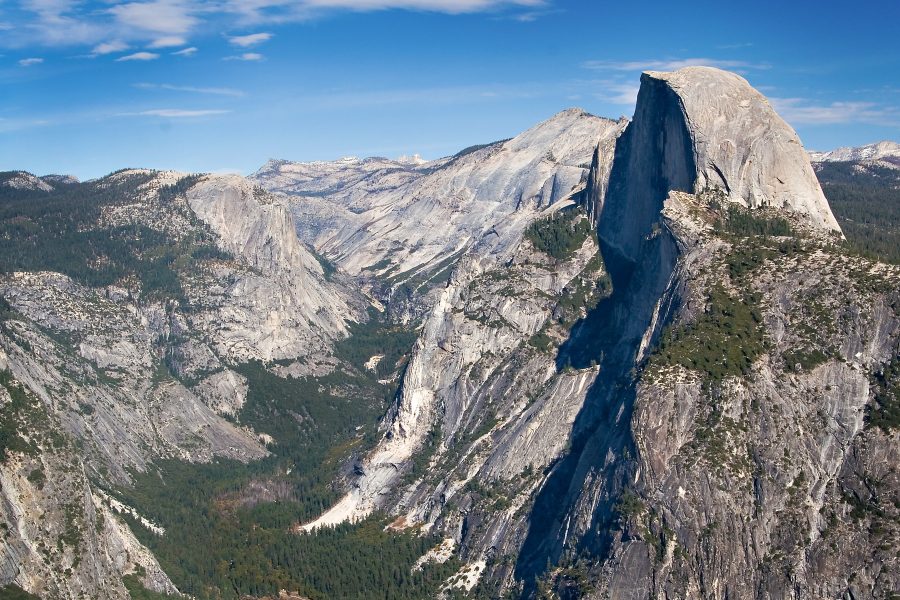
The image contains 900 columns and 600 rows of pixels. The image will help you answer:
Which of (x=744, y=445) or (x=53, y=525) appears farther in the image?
(x=53, y=525)

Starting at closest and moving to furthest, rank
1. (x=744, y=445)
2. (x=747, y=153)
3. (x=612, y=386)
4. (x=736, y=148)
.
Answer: (x=744, y=445) → (x=612, y=386) → (x=747, y=153) → (x=736, y=148)

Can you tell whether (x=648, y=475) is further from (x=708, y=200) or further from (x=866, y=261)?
(x=708, y=200)

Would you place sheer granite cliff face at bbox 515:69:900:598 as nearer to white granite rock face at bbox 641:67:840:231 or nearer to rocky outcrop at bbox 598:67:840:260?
white granite rock face at bbox 641:67:840:231

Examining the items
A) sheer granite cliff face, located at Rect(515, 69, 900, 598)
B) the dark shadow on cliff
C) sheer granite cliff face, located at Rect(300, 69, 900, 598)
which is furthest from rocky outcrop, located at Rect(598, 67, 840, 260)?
sheer granite cliff face, located at Rect(515, 69, 900, 598)

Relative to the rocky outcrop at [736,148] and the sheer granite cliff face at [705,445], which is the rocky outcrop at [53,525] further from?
the rocky outcrop at [736,148]

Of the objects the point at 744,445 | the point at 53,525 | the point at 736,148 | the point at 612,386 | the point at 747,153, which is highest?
the point at 736,148

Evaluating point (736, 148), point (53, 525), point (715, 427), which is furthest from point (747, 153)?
point (53, 525)

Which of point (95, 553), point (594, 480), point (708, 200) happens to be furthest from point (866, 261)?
point (95, 553)

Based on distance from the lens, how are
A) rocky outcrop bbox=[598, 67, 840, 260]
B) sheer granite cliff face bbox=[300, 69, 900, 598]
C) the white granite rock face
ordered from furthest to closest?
rocky outcrop bbox=[598, 67, 840, 260] < the white granite rock face < sheer granite cliff face bbox=[300, 69, 900, 598]

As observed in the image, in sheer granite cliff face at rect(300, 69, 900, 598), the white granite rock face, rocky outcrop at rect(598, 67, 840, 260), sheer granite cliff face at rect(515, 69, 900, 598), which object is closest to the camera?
sheer granite cliff face at rect(515, 69, 900, 598)

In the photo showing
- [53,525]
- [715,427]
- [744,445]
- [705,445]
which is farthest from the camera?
[53,525]

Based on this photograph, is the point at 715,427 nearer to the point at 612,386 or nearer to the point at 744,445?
the point at 744,445

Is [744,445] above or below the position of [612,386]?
below
